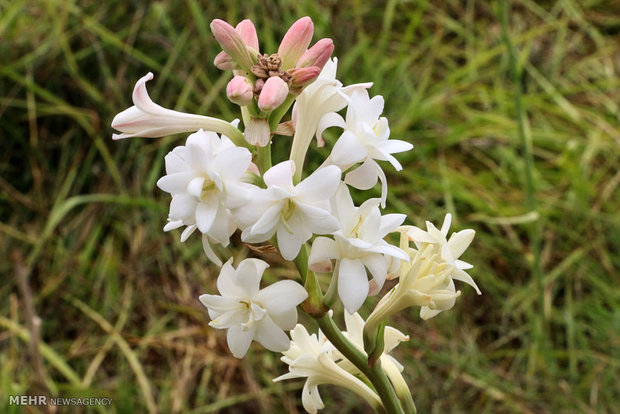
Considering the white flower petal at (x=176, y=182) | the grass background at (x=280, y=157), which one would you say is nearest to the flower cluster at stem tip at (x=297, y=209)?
the white flower petal at (x=176, y=182)

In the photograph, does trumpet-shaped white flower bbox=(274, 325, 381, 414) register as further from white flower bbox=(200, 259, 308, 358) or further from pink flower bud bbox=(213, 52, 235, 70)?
pink flower bud bbox=(213, 52, 235, 70)

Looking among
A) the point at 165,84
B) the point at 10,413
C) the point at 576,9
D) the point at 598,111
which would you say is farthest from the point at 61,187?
the point at 576,9

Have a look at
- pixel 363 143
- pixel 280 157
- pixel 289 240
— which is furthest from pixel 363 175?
pixel 280 157

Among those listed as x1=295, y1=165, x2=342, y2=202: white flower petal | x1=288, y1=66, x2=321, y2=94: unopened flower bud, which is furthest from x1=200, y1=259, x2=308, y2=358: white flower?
x1=288, y1=66, x2=321, y2=94: unopened flower bud

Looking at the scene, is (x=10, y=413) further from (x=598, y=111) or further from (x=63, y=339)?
(x=598, y=111)

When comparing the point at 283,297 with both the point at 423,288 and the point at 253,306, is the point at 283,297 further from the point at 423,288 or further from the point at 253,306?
the point at 423,288

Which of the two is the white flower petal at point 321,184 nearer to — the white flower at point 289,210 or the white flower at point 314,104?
the white flower at point 289,210

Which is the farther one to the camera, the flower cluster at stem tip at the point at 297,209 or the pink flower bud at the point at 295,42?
the pink flower bud at the point at 295,42
